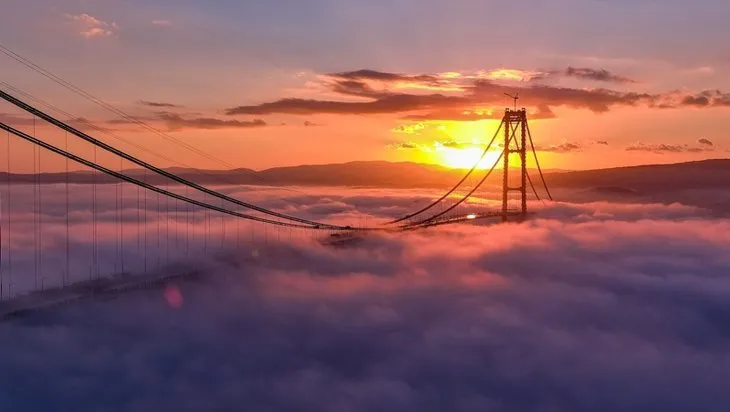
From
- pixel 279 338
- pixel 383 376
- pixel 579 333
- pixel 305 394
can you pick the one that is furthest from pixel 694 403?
pixel 279 338

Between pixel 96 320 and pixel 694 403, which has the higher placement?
pixel 96 320

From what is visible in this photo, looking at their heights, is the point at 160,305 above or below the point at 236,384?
above

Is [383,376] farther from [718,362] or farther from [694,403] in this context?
[718,362]

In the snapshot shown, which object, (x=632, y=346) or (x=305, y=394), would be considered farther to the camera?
(x=632, y=346)

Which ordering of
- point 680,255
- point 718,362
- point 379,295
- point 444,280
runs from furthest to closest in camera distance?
1. point 680,255
2. point 444,280
3. point 379,295
4. point 718,362

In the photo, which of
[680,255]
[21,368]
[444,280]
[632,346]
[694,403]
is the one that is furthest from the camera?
[680,255]

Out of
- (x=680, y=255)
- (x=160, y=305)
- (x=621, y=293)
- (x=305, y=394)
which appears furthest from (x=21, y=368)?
(x=680, y=255)

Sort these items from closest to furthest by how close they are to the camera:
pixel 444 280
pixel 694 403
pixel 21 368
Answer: pixel 21 368
pixel 694 403
pixel 444 280

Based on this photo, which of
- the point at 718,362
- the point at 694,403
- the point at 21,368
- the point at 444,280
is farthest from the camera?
the point at 444,280

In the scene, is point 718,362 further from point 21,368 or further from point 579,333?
point 21,368
